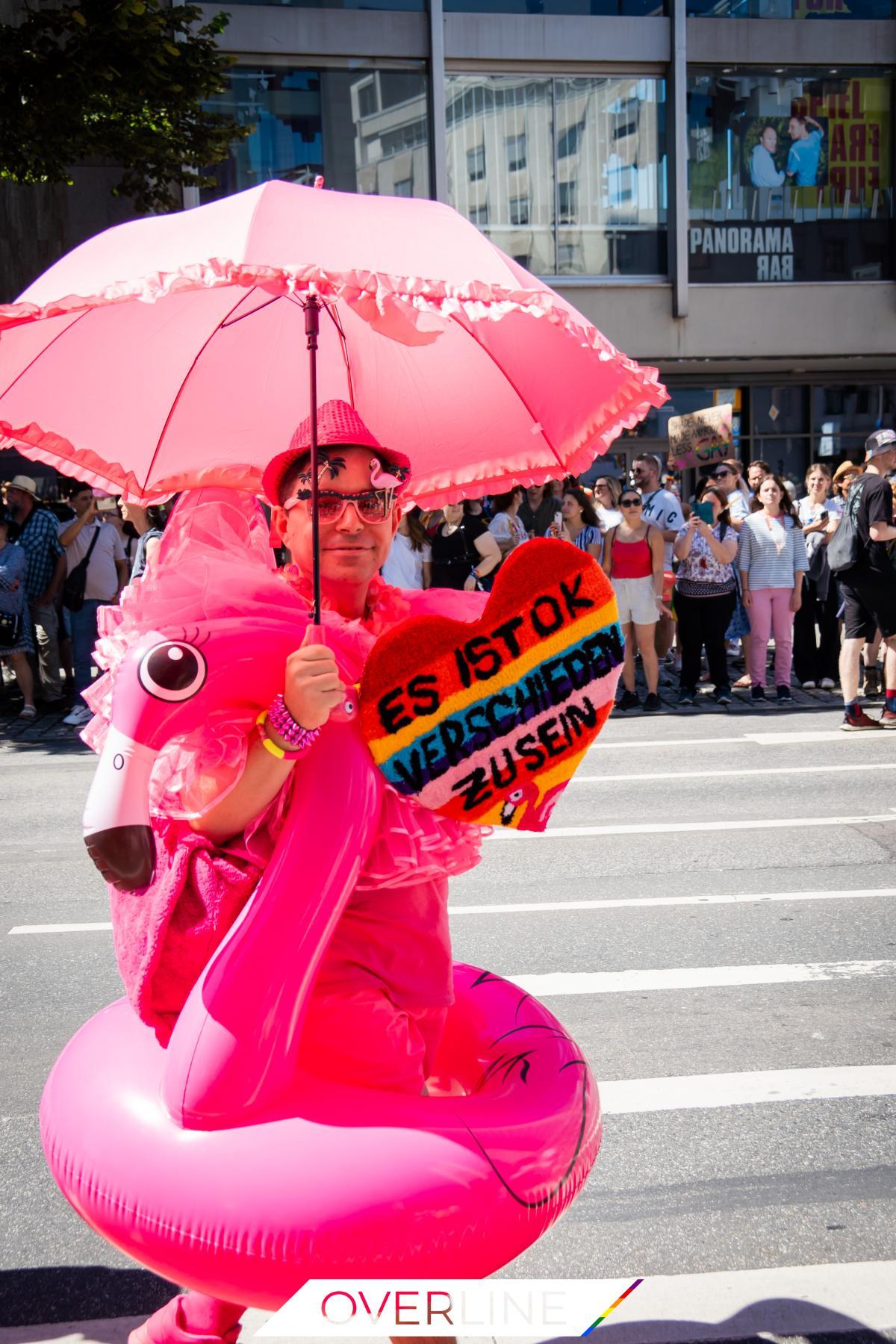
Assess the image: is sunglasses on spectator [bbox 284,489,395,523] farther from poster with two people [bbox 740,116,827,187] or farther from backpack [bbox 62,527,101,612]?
poster with two people [bbox 740,116,827,187]

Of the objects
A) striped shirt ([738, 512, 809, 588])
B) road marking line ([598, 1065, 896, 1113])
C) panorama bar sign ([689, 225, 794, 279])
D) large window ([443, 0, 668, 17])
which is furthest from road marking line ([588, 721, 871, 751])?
large window ([443, 0, 668, 17])

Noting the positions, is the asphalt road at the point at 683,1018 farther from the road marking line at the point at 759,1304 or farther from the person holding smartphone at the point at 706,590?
the person holding smartphone at the point at 706,590

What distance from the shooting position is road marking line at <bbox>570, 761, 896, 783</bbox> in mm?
7965

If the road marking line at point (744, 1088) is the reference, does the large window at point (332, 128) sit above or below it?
above

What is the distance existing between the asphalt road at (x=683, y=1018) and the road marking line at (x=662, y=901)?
0.01 m

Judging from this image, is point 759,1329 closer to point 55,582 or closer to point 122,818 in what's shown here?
point 122,818

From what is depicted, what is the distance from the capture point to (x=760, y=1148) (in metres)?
3.46

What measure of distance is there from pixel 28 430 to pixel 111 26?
919 cm

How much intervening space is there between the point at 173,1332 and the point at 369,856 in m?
1.02

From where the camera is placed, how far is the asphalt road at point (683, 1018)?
9.60 feet

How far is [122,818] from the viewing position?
175 cm

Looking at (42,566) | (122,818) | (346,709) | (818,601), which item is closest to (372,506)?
(346,709)

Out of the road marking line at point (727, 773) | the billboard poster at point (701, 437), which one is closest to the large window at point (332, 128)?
the billboard poster at point (701, 437)

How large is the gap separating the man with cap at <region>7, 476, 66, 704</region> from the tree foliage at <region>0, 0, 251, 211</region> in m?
2.86
